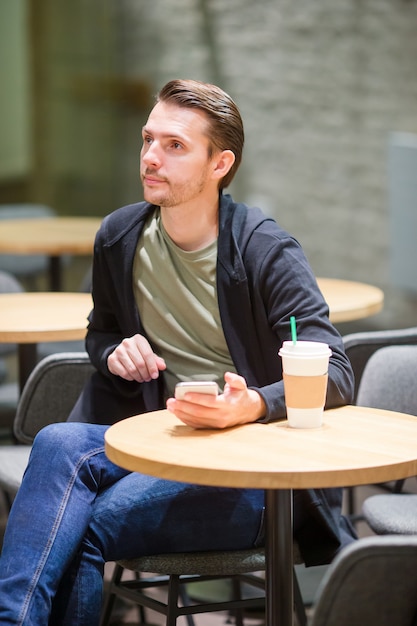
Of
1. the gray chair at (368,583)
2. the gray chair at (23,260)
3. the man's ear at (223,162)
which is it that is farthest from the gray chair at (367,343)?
the gray chair at (23,260)

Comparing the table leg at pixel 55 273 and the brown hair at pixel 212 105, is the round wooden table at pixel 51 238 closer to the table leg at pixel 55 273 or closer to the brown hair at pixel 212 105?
the table leg at pixel 55 273

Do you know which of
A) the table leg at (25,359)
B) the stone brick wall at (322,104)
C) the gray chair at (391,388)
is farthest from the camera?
the stone brick wall at (322,104)

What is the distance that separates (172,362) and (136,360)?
0.17 meters

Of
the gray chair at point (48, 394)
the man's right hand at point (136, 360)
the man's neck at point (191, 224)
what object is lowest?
the gray chair at point (48, 394)

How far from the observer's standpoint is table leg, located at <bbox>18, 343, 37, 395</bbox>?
3104mm

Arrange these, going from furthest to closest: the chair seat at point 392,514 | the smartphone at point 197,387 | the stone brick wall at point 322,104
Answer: the stone brick wall at point 322,104 < the chair seat at point 392,514 < the smartphone at point 197,387

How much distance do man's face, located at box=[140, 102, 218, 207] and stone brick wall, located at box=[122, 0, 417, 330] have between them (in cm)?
301

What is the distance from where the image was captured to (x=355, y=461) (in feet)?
5.41

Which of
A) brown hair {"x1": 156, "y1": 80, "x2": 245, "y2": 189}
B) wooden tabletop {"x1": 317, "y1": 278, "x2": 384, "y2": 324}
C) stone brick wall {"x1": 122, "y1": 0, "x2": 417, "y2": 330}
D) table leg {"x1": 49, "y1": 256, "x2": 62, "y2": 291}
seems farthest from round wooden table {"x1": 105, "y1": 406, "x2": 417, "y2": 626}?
stone brick wall {"x1": 122, "y1": 0, "x2": 417, "y2": 330}

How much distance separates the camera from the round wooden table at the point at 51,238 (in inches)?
178

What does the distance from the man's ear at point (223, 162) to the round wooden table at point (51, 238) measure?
2.37 metres

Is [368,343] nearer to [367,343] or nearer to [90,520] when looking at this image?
[367,343]

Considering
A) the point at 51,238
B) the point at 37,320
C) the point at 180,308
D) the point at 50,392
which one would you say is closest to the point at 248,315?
the point at 180,308

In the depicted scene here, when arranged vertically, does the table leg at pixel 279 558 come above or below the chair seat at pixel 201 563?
above
